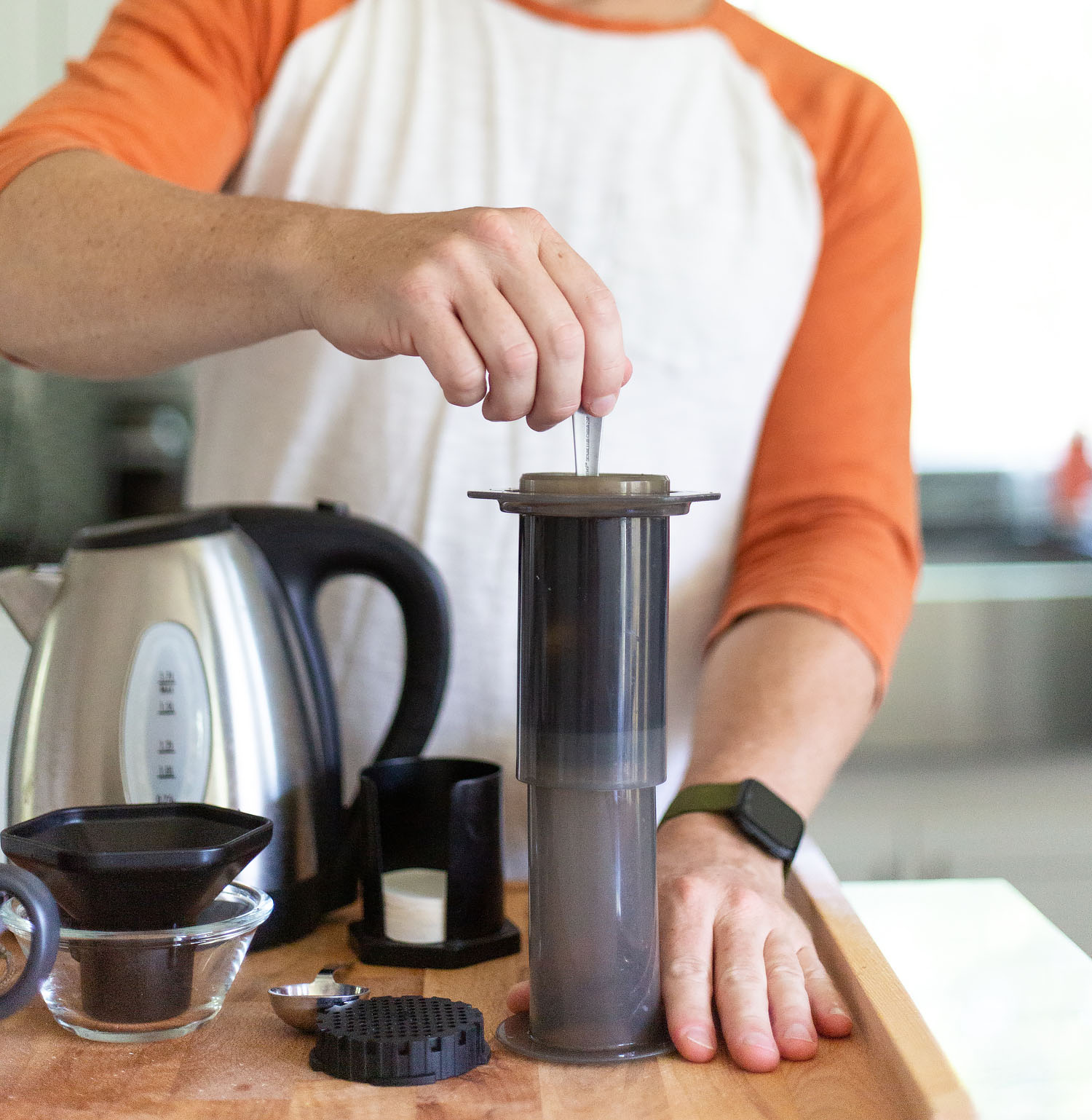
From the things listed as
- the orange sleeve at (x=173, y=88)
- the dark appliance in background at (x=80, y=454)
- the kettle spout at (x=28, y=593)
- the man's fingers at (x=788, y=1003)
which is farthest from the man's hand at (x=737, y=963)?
the dark appliance in background at (x=80, y=454)

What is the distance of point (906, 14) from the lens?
2373 millimetres

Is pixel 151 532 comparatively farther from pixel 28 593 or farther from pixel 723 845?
pixel 723 845

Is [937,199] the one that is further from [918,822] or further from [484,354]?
[484,354]

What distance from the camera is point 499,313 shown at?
20.4 inches

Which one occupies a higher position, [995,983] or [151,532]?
[151,532]

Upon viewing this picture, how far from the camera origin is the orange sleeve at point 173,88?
79cm

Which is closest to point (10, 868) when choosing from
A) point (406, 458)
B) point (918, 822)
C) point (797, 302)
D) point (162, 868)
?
point (162, 868)

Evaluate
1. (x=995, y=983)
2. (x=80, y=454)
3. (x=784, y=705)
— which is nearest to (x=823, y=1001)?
(x=784, y=705)

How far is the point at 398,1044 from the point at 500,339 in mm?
283

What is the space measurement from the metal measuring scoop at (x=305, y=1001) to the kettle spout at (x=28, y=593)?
275 millimetres

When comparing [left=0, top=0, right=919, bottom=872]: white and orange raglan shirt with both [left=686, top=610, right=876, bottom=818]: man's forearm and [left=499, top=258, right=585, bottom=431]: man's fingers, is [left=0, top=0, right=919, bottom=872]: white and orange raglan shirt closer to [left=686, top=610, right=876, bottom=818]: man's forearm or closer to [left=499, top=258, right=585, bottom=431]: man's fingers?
[left=686, top=610, right=876, bottom=818]: man's forearm

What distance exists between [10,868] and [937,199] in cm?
239

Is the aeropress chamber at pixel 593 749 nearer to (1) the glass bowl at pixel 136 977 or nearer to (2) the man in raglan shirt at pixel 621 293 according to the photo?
(1) the glass bowl at pixel 136 977

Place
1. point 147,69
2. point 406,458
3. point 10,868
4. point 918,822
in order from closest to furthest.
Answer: point 10,868 → point 147,69 → point 406,458 → point 918,822
